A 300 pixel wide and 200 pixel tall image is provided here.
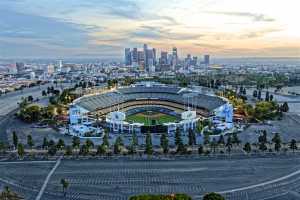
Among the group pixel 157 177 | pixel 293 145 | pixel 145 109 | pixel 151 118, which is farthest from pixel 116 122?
pixel 293 145

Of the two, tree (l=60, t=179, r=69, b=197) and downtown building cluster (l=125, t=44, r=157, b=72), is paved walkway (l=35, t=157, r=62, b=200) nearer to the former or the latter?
tree (l=60, t=179, r=69, b=197)

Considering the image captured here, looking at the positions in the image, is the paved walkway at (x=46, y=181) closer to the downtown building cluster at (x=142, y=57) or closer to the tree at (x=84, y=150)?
the tree at (x=84, y=150)

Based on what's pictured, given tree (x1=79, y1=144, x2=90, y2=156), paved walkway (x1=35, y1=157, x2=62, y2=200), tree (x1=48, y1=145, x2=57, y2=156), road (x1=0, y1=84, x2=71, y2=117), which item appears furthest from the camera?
road (x1=0, y1=84, x2=71, y2=117)

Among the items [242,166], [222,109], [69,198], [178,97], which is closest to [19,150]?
[69,198]

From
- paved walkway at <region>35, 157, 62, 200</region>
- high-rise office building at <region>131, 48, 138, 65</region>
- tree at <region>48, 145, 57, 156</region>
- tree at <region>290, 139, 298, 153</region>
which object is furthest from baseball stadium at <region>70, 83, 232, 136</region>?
high-rise office building at <region>131, 48, 138, 65</region>

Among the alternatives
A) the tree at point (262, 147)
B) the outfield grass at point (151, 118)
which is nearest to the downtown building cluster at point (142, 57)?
the outfield grass at point (151, 118)
